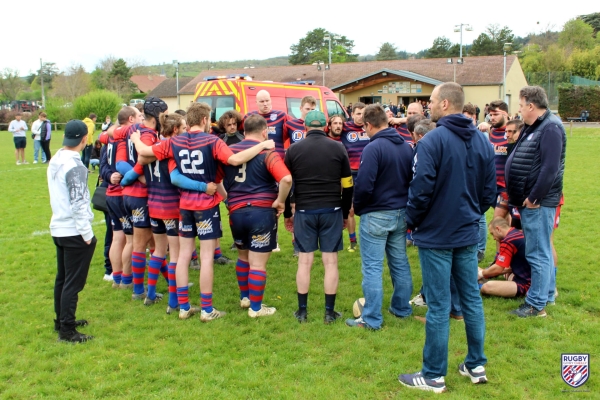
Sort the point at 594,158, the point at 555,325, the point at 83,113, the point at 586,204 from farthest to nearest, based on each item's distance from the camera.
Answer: the point at 83,113
the point at 594,158
the point at 586,204
the point at 555,325

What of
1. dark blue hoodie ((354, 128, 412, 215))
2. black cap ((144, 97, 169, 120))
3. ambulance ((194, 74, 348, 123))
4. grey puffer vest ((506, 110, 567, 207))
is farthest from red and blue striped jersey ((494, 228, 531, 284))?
ambulance ((194, 74, 348, 123))

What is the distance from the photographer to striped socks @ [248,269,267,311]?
5047mm

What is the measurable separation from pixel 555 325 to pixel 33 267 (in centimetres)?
638

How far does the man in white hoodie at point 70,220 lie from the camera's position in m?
4.32

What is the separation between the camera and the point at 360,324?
491 cm

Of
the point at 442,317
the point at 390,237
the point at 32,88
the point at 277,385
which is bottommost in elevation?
the point at 277,385

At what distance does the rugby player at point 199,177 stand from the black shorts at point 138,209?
618 mm

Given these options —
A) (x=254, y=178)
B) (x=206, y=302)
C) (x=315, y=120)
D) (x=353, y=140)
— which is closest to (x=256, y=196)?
(x=254, y=178)

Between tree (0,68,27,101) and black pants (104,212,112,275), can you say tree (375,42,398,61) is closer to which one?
tree (0,68,27,101)

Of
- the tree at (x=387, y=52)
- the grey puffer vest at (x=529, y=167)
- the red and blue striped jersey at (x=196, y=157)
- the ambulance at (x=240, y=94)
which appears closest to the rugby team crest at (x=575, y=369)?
the grey puffer vest at (x=529, y=167)

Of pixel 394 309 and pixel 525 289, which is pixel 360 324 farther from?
pixel 525 289

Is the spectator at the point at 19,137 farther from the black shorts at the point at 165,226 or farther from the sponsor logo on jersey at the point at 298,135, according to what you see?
the black shorts at the point at 165,226

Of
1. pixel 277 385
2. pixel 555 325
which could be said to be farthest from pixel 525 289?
pixel 277 385

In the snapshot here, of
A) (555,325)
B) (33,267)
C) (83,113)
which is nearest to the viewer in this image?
(555,325)
